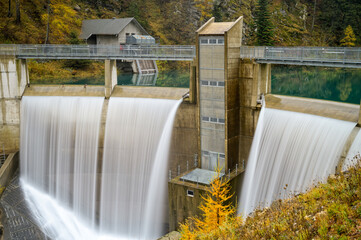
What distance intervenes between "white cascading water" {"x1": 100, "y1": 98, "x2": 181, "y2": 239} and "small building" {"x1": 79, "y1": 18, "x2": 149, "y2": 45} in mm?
32232

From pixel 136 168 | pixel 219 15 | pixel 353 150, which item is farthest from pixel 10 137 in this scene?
pixel 219 15

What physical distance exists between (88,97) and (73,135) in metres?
2.95

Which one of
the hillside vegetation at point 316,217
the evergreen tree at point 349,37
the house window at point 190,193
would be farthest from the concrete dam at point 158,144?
the evergreen tree at point 349,37

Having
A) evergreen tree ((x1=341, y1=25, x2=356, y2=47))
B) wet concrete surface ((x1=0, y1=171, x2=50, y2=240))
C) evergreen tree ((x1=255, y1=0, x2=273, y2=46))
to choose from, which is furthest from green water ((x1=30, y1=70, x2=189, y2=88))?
evergreen tree ((x1=341, y1=25, x2=356, y2=47))

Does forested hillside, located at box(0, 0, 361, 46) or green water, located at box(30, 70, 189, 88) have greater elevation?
forested hillside, located at box(0, 0, 361, 46)

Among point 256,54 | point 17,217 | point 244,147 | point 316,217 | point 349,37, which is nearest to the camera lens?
point 316,217

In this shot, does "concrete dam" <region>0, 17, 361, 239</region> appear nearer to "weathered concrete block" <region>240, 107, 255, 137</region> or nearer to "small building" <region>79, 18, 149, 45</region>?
"weathered concrete block" <region>240, 107, 255, 137</region>

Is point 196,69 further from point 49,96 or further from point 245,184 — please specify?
point 49,96

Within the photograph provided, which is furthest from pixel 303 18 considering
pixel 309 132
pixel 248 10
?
pixel 309 132

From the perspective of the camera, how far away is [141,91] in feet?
94.2

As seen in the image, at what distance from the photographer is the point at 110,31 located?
5803 centimetres

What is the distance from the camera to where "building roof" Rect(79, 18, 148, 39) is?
5797 centimetres

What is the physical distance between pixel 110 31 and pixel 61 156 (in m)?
33.0

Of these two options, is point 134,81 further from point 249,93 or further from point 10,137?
point 249,93
